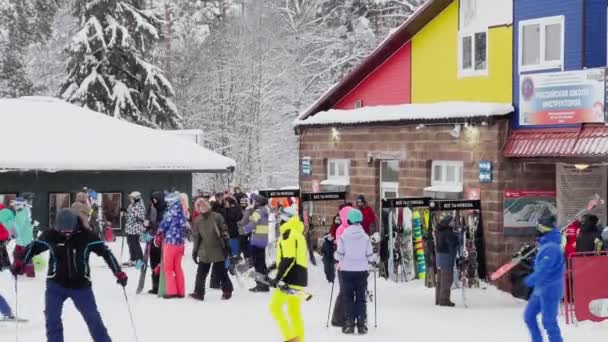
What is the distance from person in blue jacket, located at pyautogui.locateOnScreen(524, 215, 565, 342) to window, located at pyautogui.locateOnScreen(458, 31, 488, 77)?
27.4ft

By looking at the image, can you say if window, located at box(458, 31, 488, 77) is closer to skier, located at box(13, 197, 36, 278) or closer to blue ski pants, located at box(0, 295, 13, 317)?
skier, located at box(13, 197, 36, 278)

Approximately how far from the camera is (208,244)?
636 inches

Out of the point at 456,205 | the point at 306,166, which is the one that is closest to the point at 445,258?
the point at 456,205

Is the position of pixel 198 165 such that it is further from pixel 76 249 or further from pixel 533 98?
pixel 76 249

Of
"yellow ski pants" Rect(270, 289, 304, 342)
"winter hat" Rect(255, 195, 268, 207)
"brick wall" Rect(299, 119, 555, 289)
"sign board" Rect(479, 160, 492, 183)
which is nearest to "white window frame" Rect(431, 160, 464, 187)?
"brick wall" Rect(299, 119, 555, 289)

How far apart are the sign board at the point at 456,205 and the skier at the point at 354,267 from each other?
4.02m

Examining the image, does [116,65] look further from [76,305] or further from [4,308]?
[76,305]

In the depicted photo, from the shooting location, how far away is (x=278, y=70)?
46500 millimetres

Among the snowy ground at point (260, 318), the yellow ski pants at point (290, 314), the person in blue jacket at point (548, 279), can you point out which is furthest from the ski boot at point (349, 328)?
the person in blue jacket at point (548, 279)

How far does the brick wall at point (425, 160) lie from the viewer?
17922 millimetres

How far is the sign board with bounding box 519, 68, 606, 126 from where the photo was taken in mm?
16422

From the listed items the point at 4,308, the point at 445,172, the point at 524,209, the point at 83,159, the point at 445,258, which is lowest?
the point at 4,308

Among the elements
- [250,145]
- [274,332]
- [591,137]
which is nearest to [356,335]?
[274,332]

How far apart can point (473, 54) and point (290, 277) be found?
9302 millimetres
